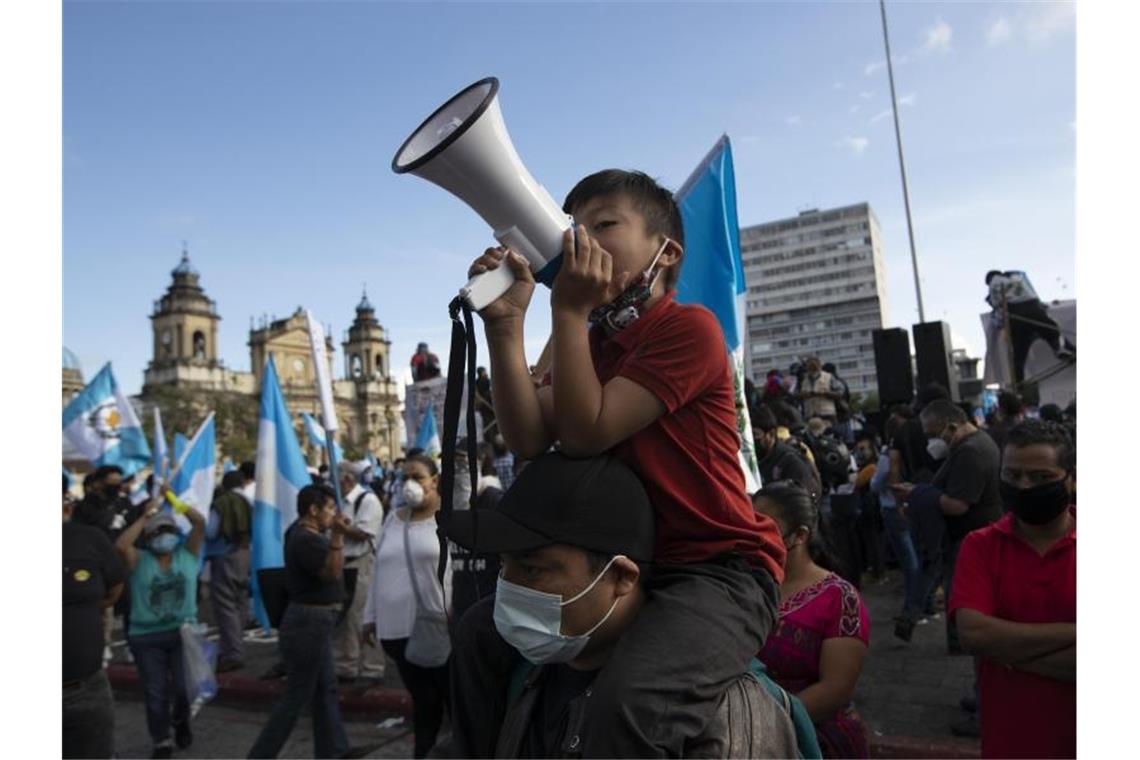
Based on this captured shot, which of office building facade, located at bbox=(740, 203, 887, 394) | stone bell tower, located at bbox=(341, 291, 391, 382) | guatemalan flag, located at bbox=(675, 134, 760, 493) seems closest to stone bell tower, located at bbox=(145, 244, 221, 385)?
stone bell tower, located at bbox=(341, 291, 391, 382)

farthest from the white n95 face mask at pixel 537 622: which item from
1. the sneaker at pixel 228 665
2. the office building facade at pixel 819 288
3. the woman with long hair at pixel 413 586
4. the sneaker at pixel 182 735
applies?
the office building facade at pixel 819 288

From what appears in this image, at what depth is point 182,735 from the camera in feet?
23.7

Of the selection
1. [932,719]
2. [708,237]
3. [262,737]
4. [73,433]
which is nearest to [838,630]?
[708,237]

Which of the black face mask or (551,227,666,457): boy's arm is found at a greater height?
(551,227,666,457): boy's arm

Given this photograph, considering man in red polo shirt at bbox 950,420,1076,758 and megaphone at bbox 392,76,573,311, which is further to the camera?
man in red polo shirt at bbox 950,420,1076,758

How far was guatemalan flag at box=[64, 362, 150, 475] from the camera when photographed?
37.1 feet

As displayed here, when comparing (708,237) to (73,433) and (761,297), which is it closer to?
(73,433)

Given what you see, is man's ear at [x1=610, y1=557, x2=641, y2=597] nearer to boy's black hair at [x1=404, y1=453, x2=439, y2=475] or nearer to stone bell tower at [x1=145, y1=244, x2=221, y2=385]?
boy's black hair at [x1=404, y1=453, x2=439, y2=475]

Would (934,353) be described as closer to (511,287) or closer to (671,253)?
(671,253)

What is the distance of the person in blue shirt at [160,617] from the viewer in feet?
22.5

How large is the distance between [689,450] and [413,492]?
430 centimetres

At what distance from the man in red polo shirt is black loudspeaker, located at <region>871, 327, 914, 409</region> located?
1111 centimetres

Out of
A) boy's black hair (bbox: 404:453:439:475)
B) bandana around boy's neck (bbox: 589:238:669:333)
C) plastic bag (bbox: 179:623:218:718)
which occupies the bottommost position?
plastic bag (bbox: 179:623:218:718)

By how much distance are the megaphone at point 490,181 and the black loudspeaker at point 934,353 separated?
1264 centimetres
